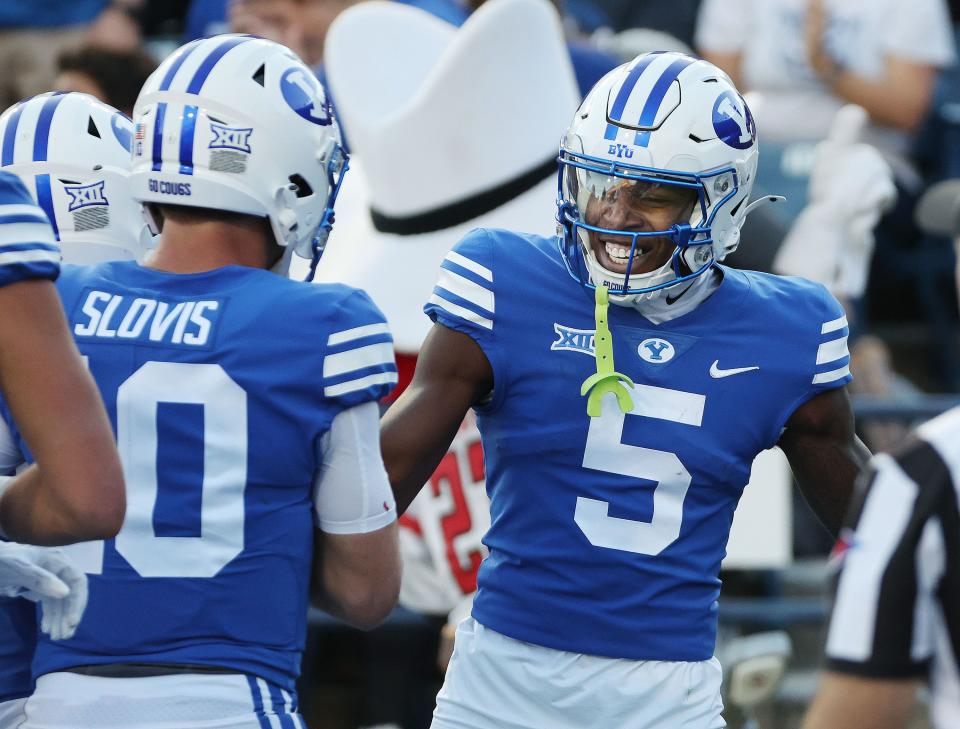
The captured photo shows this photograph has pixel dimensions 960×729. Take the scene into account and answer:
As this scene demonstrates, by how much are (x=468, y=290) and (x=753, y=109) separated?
3849 millimetres

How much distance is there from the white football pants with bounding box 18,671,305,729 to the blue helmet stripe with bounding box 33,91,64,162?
3.62ft

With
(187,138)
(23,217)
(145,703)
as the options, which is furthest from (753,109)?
(23,217)

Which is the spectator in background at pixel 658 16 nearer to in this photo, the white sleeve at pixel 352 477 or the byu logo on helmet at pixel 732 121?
the byu logo on helmet at pixel 732 121

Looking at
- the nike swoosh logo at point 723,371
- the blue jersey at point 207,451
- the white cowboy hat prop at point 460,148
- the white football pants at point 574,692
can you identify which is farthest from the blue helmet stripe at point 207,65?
the white cowboy hat prop at point 460,148

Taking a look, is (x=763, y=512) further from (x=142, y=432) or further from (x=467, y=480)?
(x=142, y=432)

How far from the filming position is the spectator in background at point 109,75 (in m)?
5.59

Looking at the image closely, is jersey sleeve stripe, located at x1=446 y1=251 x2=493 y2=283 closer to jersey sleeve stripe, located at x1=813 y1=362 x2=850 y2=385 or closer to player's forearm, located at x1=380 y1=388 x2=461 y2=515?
player's forearm, located at x1=380 y1=388 x2=461 y2=515

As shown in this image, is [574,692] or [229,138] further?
[574,692]

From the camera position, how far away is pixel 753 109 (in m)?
Result: 6.70

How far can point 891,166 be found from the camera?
6.79m

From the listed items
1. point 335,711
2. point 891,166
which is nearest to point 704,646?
point 335,711

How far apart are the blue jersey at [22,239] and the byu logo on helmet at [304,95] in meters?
0.69

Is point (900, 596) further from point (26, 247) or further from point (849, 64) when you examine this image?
point (849, 64)

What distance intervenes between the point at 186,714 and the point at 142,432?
434 millimetres
